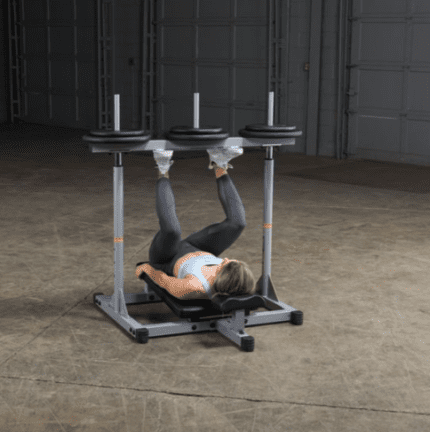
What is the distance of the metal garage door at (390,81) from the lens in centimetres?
1084

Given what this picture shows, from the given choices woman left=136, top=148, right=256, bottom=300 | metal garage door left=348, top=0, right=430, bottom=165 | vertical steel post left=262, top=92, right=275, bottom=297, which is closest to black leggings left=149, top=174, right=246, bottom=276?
woman left=136, top=148, right=256, bottom=300

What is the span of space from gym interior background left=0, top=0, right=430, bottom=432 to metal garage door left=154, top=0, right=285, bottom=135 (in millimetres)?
33

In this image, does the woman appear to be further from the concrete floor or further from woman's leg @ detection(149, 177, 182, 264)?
the concrete floor

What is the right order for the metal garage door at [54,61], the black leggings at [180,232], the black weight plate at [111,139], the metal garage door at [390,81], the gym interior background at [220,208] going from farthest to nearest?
the metal garage door at [54,61] → the metal garage door at [390,81] → the black leggings at [180,232] → the black weight plate at [111,139] → the gym interior background at [220,208]

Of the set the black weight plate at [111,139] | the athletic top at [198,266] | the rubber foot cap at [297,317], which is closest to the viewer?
the black weight plate at [111,139]

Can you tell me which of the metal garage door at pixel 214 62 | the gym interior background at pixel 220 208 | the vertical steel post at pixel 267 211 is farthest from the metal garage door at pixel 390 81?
the vertical steel post at pixel 267 211

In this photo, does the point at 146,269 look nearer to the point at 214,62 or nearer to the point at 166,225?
the point at 166,225

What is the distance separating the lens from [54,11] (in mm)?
15734

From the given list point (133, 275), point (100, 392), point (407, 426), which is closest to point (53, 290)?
point (133, 275)

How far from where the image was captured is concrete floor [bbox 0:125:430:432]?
10.8 feet

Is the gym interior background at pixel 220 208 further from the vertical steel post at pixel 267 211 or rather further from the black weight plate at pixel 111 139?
the black weight plate at pixel 111 139

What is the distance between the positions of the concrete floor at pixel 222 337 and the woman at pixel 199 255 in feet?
1.05

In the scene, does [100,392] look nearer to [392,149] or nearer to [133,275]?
[133,275]

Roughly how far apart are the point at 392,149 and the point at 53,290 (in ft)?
25.1
